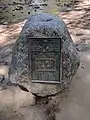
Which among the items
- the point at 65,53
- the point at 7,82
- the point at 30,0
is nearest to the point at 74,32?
the point at 7,82

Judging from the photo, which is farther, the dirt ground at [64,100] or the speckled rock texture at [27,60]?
the dirt ground at [64,100]

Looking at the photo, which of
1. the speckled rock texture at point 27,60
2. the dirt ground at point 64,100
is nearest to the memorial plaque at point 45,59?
the speckled rock texture at point 27,60

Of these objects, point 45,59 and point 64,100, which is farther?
point 64,100

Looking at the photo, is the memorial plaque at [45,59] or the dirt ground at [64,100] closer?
the memorial plaque at [45,59]

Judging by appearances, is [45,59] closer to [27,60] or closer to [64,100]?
[27,60]

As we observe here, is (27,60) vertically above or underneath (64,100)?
above

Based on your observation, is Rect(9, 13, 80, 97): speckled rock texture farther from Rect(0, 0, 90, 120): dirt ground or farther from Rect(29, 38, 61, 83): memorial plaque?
Rect(0, 0, 90, 120): dirt ground

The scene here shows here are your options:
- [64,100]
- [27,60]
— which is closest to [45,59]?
[27,60]

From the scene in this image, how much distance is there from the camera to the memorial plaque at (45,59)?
3.09 metres

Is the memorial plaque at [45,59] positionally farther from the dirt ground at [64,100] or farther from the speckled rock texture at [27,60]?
the dirt ground at [64,100]

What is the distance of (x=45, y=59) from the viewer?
316 centimetres

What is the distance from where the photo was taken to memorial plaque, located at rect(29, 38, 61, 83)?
3094 millimetres

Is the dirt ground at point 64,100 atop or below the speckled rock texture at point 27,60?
below

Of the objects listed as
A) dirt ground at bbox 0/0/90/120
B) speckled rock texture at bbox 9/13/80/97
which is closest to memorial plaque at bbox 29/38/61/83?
speckled rock texture at bbox 9/13/80/97
